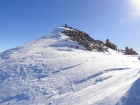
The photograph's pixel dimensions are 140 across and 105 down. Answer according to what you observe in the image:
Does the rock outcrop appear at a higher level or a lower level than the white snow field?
higher

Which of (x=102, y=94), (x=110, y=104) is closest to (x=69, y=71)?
(x=102, y=94)

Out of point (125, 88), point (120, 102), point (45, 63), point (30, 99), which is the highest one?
point (45, 63)

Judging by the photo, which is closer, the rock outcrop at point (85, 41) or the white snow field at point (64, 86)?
the white snow field at point (64, 86)

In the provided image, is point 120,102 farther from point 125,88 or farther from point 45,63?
point 45,63

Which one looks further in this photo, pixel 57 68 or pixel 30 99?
pixel 57 68

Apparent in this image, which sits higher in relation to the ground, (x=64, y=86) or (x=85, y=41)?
(x=85, y=41)

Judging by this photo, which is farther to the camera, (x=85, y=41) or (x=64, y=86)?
(x=85, y=41)

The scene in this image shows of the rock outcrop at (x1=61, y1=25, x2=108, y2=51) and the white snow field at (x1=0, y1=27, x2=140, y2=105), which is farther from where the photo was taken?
the rock outcrop at (x1=61, y1=25, x2=108, y2=51)

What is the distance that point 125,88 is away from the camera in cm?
572

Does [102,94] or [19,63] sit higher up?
[19,63]

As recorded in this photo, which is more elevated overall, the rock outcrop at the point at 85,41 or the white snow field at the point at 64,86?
the rock outcrop at the point at 85,41

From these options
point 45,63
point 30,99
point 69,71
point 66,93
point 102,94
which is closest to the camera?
point 102,94

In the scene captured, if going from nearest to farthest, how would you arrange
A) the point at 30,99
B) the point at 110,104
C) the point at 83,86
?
the point at 110,104 < the point at 30,99 < the point at 83,86

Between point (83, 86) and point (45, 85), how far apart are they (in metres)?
2.19
